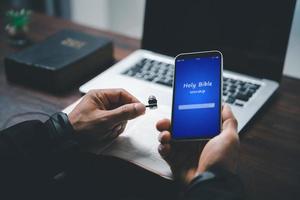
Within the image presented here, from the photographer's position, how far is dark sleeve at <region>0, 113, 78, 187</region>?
2.84 ft

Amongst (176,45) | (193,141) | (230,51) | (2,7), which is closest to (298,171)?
(193,141)

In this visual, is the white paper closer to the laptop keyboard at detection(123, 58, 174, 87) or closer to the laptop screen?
the laptop keyboard at detection(123, 58, 174, 87)

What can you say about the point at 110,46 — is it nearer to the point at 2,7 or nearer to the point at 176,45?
the point at 176,45

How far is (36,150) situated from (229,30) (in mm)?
592

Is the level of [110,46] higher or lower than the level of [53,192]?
higher

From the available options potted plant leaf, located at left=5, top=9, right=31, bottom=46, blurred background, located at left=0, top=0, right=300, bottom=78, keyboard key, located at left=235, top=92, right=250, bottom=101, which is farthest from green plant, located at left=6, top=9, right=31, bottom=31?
keyboard key, located at left=235, top=92, right=250, bottom=101

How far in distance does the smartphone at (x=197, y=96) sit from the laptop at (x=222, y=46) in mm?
194

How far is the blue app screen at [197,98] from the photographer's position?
0.86 meters

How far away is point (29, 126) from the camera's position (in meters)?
0.91

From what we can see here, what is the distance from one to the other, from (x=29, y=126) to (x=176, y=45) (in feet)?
1.69

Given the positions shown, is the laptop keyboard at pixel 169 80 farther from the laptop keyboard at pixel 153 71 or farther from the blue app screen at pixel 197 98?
the blue app screen at pixel 197 98

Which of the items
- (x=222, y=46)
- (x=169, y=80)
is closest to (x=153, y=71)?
(x=169, y=80)

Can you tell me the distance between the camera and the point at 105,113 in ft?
2.99

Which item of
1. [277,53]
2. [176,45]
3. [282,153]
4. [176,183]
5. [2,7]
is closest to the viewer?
[176,183]
